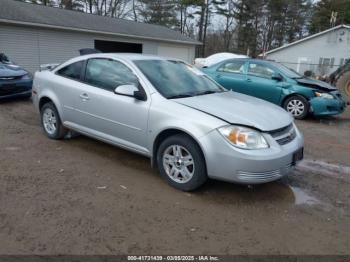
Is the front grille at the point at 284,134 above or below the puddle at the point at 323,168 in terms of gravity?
above

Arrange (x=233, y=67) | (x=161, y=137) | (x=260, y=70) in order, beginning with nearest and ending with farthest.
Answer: (x=161, y=137) < (x=260, y=70) < (x=233, y=67)

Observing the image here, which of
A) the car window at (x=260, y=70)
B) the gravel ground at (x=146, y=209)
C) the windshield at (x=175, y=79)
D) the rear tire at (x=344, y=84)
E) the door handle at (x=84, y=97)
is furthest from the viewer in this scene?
the rear tire at (x=344, y=84)

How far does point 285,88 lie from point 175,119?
5.74 meters

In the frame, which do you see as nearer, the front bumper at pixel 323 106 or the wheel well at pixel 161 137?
the wheel well at pixel 161 137

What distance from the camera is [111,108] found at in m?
4.48

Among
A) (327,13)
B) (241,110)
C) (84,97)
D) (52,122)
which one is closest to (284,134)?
(241,110)

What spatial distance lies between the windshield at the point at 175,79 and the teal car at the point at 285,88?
4.20m

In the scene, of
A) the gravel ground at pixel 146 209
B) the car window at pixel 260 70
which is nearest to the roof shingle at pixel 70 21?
the car window at pixel 260 70

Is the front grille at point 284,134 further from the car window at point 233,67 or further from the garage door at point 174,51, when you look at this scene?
the garage door at point 174,51

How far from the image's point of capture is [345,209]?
3750 millimetres

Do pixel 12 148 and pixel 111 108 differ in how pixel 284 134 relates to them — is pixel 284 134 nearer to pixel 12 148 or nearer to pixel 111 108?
pixel 111 108

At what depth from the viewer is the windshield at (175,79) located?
431 cm

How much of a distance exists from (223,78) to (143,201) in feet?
21.2

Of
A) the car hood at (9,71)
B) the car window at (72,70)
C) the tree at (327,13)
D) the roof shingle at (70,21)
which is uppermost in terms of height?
the tree at (327,13)
